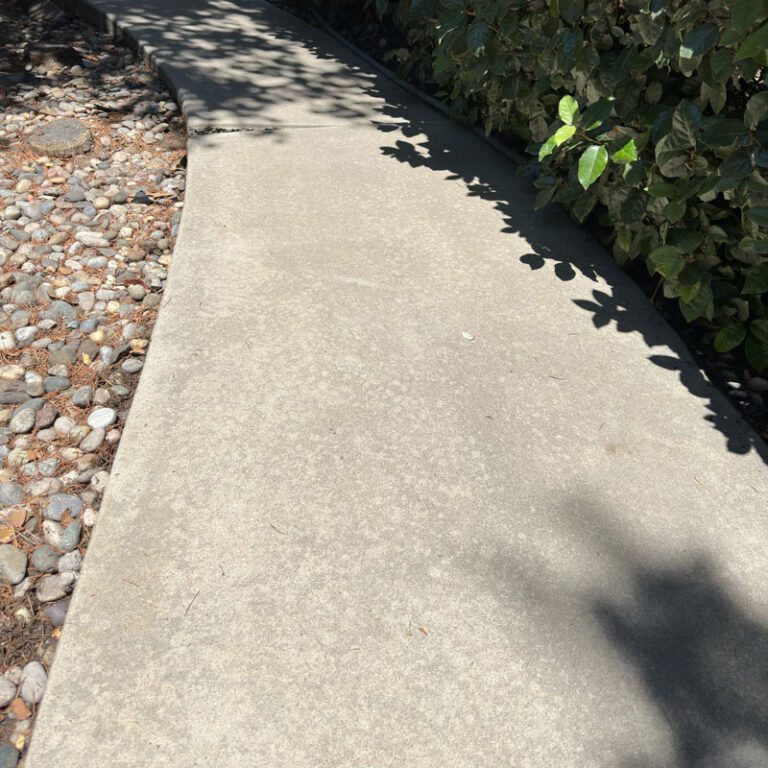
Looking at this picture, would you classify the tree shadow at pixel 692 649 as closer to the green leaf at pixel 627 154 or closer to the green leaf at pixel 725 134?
the green leaf at pixel 725 134

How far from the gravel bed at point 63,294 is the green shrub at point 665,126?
1.66 metres

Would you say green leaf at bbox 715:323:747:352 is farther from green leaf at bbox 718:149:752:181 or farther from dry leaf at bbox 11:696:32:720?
dry leaf at bbox 11:696:32:720

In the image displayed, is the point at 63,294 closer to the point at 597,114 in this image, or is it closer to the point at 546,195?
the point at 546,195

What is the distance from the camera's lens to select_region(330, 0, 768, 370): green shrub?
2.34 meters

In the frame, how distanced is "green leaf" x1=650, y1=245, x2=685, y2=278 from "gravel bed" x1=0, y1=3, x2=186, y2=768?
1.85 metres

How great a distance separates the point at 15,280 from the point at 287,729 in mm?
2131

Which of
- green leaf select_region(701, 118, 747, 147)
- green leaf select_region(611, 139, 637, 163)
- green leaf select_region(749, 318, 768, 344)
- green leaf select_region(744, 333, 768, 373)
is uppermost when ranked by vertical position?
green leaf select_region(701, 118, 747, 147)

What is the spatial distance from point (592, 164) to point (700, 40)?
49cm

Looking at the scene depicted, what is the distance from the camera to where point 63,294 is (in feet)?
9.50

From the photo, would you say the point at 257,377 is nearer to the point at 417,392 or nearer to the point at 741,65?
the point at 417,392

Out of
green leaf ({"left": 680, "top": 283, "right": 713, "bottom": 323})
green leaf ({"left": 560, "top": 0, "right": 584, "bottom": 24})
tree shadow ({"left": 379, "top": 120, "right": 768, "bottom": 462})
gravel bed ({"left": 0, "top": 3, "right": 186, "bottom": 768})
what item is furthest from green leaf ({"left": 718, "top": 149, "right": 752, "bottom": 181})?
gravel bed ({"left": 0, "top": 3, "right": 186, "bottom": 768})

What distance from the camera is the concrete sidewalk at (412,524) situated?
1622 mm

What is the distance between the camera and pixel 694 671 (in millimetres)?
1765

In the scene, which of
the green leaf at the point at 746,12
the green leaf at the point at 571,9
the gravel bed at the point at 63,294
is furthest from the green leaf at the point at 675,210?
the gravel bed at the point at 63,294
